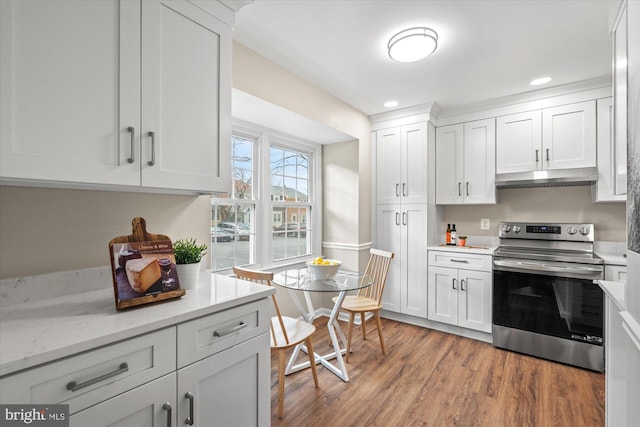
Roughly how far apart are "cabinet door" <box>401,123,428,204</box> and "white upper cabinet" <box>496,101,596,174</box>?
29.2 inches

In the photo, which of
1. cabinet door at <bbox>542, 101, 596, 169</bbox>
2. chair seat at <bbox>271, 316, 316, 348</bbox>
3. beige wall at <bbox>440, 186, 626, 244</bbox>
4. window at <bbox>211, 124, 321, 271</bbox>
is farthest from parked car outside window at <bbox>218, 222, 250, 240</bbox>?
cabinet door at <bbox>542, 101, 596, 169</bbox>

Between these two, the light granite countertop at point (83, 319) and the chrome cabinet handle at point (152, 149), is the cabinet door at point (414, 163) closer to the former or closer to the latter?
the light granite countertop at point (83, 319)

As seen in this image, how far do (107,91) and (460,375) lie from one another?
293 centimetres

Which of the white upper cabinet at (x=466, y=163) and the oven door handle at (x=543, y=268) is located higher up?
the white upper cabinet at (x=466, y=163)

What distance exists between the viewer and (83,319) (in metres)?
1.04

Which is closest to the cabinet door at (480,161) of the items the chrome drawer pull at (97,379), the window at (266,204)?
the window at (266,204)

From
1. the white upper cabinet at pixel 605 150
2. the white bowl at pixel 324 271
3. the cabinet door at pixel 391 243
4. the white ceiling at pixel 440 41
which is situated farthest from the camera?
the cabinet door at pixel 391 243

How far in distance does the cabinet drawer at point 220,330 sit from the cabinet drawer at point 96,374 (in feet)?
0.16

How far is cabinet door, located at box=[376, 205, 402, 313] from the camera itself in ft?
11.6

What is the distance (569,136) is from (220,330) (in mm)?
3390

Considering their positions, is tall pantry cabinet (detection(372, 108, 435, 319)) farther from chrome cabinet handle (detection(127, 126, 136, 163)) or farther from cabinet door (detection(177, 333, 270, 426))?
chrome cabinet handle (detection(127, 126, 136, 163))

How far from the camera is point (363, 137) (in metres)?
3.58
